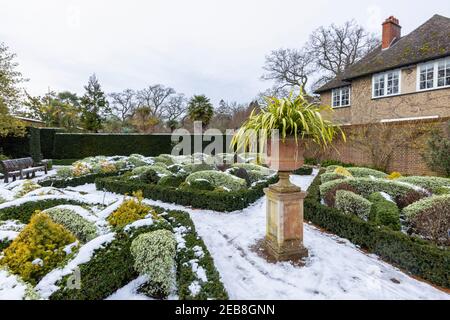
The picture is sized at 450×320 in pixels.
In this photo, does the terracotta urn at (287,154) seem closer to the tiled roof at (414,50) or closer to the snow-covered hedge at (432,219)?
the snow-covered hedge at (432,219)

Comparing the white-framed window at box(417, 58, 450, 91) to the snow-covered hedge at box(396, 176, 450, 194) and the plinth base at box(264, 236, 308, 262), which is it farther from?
the plinth base at box(264, 236, 308, 262)

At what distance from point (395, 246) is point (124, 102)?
131 ft

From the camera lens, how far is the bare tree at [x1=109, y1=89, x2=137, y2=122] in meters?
37.0

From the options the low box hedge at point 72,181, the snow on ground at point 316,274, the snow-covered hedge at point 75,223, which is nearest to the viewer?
the snow on ground at point 316,274

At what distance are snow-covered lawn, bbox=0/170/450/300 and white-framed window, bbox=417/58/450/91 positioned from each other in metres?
11.2

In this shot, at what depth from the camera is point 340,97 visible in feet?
53.5

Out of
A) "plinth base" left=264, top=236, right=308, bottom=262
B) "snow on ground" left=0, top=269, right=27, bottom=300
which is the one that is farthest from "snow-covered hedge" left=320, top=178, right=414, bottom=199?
"snow on ground" left=0, top=269, right=27, bottom=300

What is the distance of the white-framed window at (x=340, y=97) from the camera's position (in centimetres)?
1575

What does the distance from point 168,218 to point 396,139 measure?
1028cm

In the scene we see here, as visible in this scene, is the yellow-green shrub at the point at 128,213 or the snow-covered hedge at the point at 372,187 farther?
the snow-covered hedge at the point at 372,187

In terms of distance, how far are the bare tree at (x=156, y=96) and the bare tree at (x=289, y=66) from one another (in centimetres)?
1990

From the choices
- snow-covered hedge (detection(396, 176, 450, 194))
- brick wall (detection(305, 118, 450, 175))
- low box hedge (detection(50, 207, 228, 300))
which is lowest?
low box hedge (detection(50, 207, 228, 300))

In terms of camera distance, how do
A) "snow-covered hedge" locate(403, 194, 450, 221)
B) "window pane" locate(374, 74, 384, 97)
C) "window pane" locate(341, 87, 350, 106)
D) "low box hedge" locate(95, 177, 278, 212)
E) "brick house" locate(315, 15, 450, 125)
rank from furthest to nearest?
"window pane" locate(341, 87, 350, 106)
"window pane" locate(374, 74, 384, 97)
"brick house" locate(315, 15, 450, 125)
"low box hedge" locate(95, 177, 278, 212)
"snow-covered hedge" locate(403, 194, 450, 221)

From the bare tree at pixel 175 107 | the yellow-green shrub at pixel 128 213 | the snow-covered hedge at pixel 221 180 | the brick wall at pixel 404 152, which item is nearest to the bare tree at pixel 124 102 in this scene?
the bare tree at pixel 175 107
